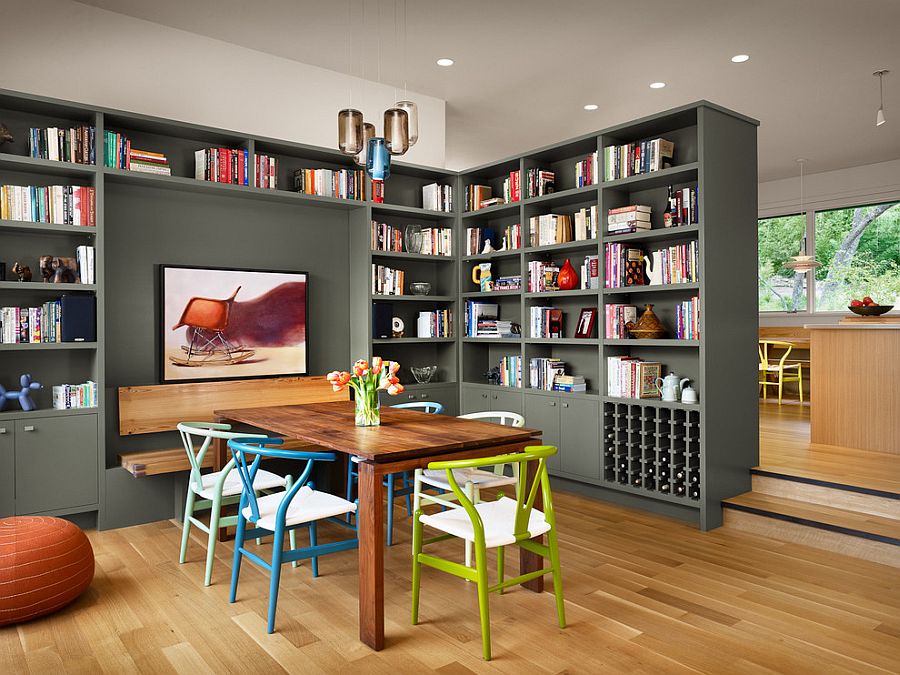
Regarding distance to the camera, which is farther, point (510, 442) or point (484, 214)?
point (484, 214)

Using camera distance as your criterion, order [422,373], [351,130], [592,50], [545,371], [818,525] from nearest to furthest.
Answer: [351,130] < [818,525] < [592,50] < [545,371] < [422,373]

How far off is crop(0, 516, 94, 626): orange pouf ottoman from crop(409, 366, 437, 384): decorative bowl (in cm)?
310

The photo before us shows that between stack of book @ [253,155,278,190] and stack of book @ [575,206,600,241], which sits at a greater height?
stack of book @ [253,155,278,190]

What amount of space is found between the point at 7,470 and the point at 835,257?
9.97 m

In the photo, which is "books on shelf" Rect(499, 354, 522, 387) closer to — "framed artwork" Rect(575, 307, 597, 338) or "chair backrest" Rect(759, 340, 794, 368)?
"framed artwork" Rect(575, 307, 597, 338)

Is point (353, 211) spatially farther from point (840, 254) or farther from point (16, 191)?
point (840, 254)

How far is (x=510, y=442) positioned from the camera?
3189 millimetres

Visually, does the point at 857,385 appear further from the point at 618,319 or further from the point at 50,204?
the point at 50,204

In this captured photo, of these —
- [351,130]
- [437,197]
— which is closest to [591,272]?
[437,197]

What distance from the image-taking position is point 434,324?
19.5 ft

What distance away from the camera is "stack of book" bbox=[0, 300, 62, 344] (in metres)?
3.99

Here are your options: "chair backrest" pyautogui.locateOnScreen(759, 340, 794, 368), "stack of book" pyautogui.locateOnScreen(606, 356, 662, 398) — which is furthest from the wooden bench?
"chair backrest" pyautogui.locateOnScreen(759, 340, 794, 368)

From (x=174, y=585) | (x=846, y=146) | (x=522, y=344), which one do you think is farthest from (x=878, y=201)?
(x=174, y=585)

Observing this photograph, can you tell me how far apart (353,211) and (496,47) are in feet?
5.55
